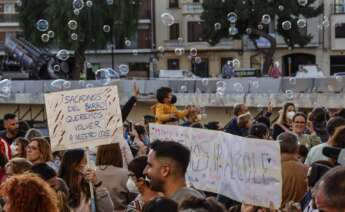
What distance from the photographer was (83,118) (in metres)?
7.54

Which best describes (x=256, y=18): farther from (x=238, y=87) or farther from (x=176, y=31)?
(x=238, y=87)

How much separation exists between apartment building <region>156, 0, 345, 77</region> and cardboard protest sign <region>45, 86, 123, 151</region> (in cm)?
4412

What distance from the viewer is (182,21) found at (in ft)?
188

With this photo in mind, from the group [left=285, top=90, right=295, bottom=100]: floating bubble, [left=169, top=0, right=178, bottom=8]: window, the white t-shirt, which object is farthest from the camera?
[left=169, top=0, right=178, bottom=8]: window

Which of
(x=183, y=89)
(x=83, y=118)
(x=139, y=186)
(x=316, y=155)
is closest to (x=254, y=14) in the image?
(x=183, y=89)

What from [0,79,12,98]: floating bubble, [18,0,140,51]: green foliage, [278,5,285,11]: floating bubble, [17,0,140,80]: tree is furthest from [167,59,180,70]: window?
[0,79,12,98]: floating bubble

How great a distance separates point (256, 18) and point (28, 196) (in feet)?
139

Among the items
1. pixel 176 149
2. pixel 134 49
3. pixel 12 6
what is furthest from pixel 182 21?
pixel 176 149

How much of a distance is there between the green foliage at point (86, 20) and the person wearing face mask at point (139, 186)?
119 feet

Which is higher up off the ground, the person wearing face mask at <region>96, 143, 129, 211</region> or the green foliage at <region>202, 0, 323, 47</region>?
the green foliage at <region>202, 0, 323, 47</region>

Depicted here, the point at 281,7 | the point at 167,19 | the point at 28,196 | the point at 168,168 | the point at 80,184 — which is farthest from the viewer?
the point at 281,7

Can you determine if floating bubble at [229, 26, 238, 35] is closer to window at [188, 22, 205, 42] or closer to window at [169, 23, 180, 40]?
window at [188, 22, 205, 42]

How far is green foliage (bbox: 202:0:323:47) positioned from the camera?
45.9 meters

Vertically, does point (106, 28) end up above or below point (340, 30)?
above
